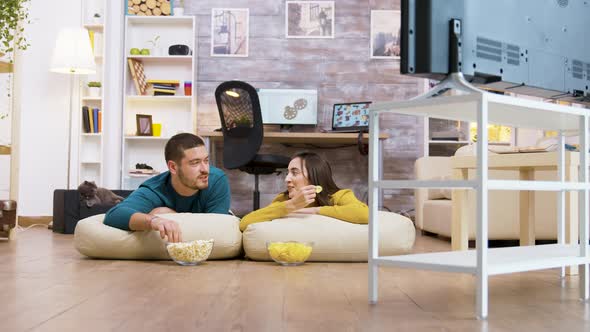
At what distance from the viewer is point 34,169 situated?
6121 millimetres

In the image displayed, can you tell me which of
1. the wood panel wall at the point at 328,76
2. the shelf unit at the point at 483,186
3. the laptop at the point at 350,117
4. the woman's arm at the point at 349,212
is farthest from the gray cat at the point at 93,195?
the shelf unit at the point at 483,186

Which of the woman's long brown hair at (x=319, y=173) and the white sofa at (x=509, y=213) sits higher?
the woman's long brown hair at (x=319, y=173)

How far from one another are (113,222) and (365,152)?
311 cm

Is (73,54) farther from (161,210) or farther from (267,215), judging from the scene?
(267,215)

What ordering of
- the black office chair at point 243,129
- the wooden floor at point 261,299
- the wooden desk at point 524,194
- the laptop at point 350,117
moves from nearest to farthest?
1. the wooden floor at point 261,299
2. the wooden desk at point 524,194
3. the black office chair at point 243,129
4. the laptop at point 350,117

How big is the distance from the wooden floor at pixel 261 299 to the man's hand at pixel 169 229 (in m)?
0.12

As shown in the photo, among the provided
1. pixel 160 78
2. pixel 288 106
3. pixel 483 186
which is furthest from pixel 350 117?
pixel 483 186

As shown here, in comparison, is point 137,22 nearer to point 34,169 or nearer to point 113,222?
point 34,169

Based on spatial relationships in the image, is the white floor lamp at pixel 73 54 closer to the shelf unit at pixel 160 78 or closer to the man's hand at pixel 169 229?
the shelf unit at pixel 160 78

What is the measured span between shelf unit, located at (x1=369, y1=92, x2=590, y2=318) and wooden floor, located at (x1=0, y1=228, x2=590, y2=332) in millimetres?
114

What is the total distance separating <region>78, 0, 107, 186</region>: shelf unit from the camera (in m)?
6.12

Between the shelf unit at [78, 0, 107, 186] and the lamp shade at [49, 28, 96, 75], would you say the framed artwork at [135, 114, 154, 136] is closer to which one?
the shelf unit at [78, 0, 107, 186]

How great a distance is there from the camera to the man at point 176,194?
2.93 m

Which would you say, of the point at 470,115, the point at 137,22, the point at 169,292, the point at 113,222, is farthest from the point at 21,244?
the point at 137,22
